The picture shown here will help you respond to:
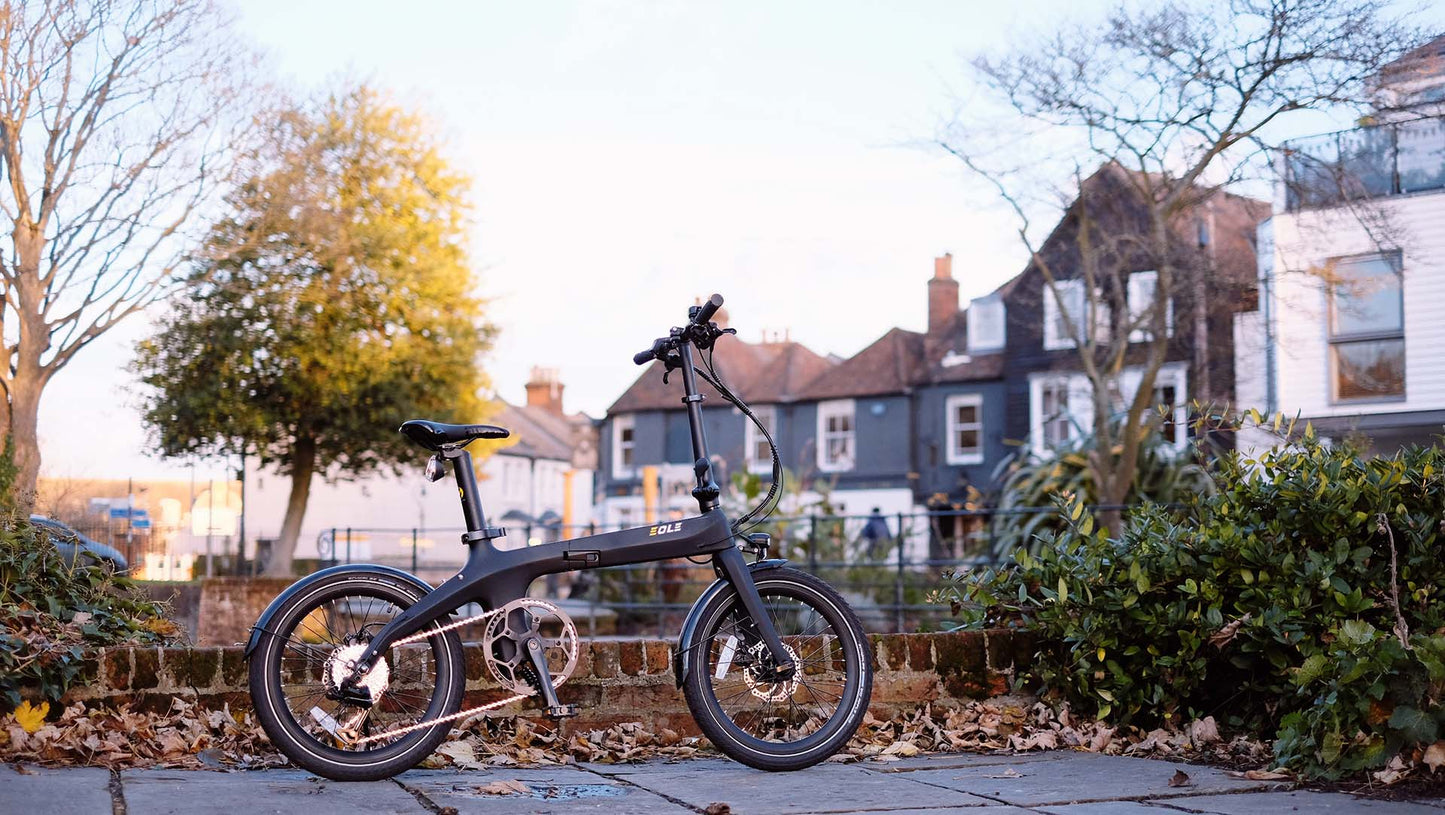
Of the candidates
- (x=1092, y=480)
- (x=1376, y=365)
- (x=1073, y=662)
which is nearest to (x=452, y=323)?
(x=1092, y=480)

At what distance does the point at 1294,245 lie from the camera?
61.4 ft

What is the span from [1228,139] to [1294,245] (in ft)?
15.3

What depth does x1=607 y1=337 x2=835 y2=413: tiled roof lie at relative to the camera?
43.9 meters

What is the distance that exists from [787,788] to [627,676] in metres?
1.10

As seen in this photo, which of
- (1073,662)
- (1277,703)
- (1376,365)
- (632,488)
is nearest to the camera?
(1277,703)

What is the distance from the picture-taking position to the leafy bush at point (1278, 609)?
404 centimetres

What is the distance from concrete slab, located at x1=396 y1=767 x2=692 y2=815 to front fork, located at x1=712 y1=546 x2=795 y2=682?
681mm

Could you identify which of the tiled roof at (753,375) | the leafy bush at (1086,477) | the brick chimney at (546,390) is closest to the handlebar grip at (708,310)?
the leafy bush at (1086,477)

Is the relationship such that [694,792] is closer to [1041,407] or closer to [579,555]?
[579,555]

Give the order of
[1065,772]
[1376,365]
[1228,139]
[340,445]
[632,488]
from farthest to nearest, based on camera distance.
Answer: [632,488] < [340,445] < [1376,365] < [1228,139] < [1065,772]

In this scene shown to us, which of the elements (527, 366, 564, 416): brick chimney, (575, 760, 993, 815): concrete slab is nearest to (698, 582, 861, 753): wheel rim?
(575, 760, 993, 815): concrete slab

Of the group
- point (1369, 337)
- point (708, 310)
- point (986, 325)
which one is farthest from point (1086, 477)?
point (986, 325)

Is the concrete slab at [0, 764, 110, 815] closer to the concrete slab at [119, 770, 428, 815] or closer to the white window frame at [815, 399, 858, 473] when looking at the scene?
the concrete slab at [119, 770, 428, 815]

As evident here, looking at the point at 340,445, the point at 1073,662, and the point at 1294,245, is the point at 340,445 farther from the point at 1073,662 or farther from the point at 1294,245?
the point at 1073,662
